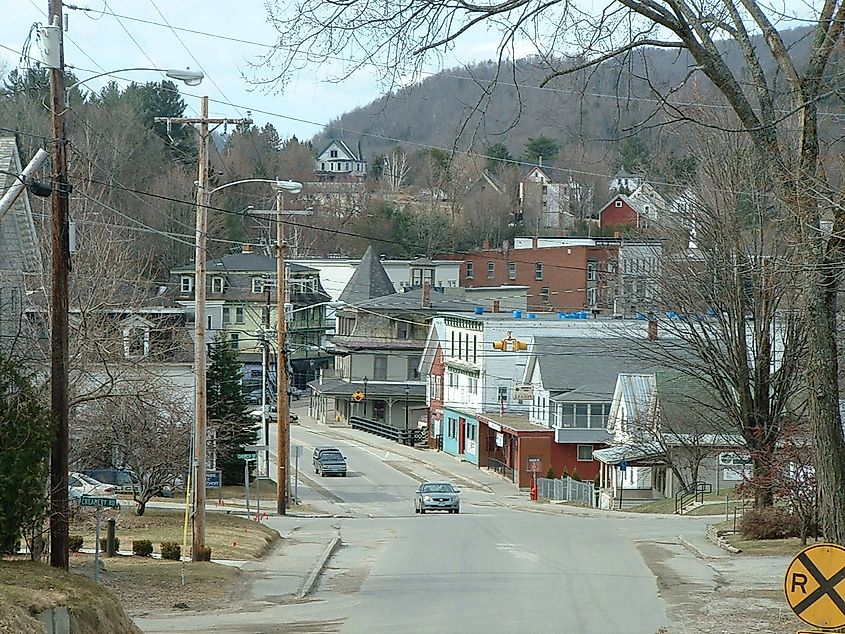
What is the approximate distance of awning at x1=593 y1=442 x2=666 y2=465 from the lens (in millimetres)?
45188

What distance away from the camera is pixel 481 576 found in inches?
926

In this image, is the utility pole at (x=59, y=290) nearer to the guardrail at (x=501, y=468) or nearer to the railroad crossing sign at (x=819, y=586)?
the railroad crossing sign at (x=819, y=586)

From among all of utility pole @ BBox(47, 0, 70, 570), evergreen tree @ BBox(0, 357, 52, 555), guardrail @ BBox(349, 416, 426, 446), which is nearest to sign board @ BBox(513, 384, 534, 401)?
guardrail @ BBox(349, 416, 426, 446)

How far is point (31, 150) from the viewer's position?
5072 centimetres

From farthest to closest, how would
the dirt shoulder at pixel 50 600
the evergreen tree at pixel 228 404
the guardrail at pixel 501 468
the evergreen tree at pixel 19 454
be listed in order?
1. the guardrail at pixel 501 468
2. the evergreen tree at pixel 228 404
3. the evergreen tree at pixel 19 454
4. the dirt shoulder at pixel 50 600

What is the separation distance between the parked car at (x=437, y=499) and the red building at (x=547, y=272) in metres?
44.1

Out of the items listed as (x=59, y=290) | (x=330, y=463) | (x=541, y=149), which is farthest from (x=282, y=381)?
(x=541, y=149)

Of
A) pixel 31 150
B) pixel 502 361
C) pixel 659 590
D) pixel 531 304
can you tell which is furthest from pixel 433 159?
pixel 659 590

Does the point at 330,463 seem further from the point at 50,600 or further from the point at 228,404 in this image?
the point at 50,600

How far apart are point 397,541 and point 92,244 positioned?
1434 centimetres

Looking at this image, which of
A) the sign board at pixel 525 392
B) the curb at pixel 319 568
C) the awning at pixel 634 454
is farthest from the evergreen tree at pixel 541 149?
the curb at pixel 319 568

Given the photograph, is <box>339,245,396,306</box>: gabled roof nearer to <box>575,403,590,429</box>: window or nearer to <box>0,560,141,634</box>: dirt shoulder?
<box>575,403,590,429</box>: window

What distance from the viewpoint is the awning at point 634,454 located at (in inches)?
1779

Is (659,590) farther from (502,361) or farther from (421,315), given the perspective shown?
(421,315)
